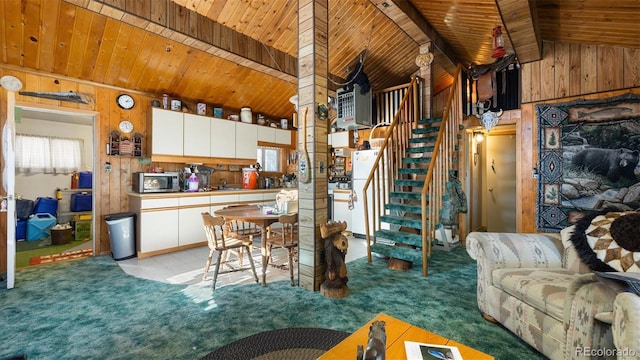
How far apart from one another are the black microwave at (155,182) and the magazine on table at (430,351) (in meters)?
4.36

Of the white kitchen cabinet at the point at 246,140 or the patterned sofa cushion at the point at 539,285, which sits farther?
the white kitchen cabinet at the point at 246,140

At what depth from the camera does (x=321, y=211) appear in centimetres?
288

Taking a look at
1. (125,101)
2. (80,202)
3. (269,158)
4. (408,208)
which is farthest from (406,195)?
(80,202)

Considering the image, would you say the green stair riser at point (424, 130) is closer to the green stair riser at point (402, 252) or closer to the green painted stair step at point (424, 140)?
the green painted stair step at point (424, 140)

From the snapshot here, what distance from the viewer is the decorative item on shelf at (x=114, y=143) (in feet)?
14.0

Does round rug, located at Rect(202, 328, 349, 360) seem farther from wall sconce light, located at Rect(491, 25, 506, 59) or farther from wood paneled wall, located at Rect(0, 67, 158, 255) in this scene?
wood paneled wall, located at Rect(0, 67, 158, 255)

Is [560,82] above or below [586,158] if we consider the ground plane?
above

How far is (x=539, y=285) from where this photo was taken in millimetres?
1866

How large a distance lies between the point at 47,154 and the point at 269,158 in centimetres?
477

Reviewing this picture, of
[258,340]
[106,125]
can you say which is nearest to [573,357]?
[258,340]

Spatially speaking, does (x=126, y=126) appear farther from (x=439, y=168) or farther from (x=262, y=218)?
(x=439, y=168)

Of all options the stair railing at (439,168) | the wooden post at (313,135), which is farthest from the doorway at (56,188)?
the stair railing at (439,168)

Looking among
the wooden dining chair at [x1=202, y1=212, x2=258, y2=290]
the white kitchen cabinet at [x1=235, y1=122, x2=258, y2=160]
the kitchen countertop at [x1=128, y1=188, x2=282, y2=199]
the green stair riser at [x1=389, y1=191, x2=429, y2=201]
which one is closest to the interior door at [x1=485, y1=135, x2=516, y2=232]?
the green stair riser at [x1=389, y1=191, x2=429, y2=201]

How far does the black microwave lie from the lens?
4293 millimetres
